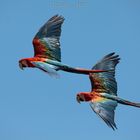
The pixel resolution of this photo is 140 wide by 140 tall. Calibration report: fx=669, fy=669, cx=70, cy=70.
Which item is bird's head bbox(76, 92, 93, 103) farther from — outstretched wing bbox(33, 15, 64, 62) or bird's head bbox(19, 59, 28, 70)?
bird's head bbox(19, 59, 28, 70)

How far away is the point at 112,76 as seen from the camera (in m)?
29.4

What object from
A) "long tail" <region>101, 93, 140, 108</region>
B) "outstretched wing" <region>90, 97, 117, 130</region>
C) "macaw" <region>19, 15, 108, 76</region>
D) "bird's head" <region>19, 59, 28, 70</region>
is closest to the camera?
"outstretched wing" <region>90, 97, 117, 130</region>

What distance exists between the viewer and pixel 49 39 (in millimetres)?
29625

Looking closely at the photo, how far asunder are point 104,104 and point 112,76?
5.74 ft

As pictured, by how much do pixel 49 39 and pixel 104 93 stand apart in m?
3.43

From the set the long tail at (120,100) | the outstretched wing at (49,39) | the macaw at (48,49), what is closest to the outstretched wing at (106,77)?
the long tail at (120,100)

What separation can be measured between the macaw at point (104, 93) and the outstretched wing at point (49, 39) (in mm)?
2003

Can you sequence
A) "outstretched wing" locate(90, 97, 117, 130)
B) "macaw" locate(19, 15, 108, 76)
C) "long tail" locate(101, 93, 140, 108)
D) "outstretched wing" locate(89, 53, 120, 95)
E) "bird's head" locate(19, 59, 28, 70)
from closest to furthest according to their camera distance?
"outstretched wing" locate(90, 97, 117, 130) < "long tail" locate(101, 93, 140, 108) < "macaw" locate(19, 15, 108, 76) < "bird's head" locate(19, 59, 28, 70) < "outstretched wing" locate(89, 53, 120, 95)

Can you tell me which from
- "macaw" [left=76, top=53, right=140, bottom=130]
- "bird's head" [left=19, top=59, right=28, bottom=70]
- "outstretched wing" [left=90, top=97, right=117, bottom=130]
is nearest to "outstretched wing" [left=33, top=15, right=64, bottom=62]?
"bird's head" [left=19, top=59, right=28, bottom=70]

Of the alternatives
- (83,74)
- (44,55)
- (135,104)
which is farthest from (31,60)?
(135,104)

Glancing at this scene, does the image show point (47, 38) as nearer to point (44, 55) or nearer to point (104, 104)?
point (44, 55)

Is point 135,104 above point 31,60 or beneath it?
beneath

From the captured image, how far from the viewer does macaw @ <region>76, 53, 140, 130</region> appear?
27.9 meters

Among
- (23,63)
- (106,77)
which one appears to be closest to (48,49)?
(23,63)
